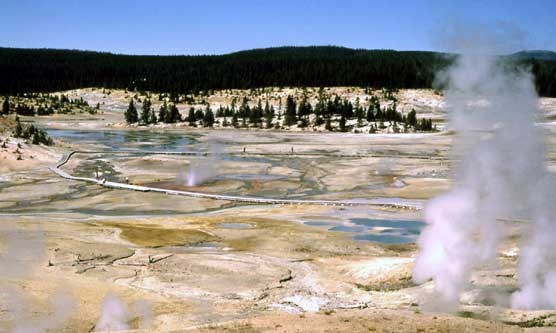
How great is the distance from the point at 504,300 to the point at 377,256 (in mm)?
5881

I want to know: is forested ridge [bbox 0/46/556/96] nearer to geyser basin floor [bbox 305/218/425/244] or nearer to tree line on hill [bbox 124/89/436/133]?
tree line on hill [bbox 124/89/436/133]

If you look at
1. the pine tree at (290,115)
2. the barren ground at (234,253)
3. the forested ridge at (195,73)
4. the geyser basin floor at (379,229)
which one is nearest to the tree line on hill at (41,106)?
the forested ridge at (195,73)

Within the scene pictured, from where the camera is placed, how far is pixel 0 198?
1246 inches

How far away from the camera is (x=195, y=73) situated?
456ft

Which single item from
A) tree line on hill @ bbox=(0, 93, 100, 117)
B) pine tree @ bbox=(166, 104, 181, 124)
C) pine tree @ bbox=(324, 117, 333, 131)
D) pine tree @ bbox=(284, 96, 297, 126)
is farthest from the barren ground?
tree line on hill @ bbox=(0, 93, 100, 117)

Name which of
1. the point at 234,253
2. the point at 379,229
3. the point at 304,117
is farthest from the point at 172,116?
the point at 234,253

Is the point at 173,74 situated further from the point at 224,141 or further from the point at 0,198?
the point at 0,198

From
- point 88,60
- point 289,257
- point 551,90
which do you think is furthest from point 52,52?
point 289,257

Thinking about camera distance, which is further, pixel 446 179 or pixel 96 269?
pixel 446 179

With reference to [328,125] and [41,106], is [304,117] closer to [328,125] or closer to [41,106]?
[328,125]

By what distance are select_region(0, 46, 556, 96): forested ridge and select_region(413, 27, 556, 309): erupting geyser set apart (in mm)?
71272

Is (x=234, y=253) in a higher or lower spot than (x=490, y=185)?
lower

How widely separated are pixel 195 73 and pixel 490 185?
411ft

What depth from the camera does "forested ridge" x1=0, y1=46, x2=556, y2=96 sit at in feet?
367
